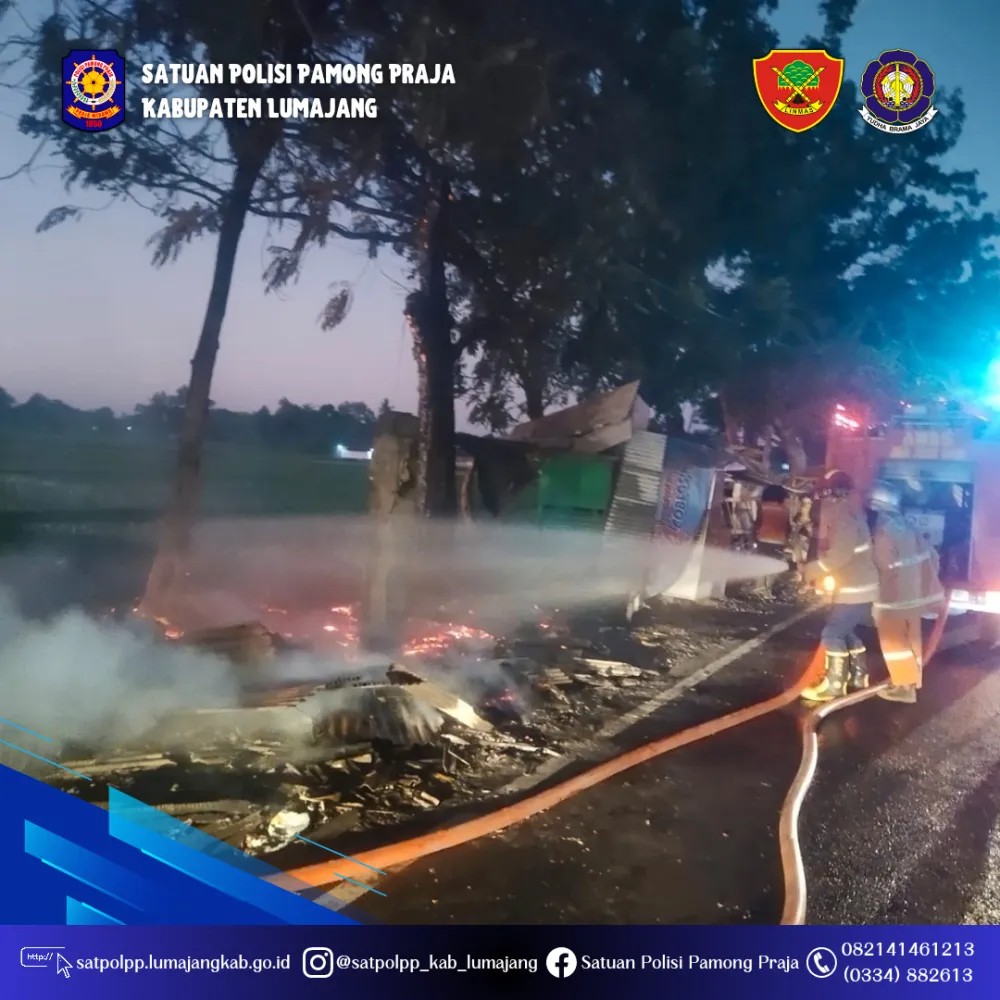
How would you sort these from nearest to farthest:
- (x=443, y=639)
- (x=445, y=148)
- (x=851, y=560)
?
(x=445, y=148) → (x=851, y=560) → (x=443, y=639)

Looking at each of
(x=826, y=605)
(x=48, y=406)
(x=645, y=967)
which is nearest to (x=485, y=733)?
(x=645, y=967)

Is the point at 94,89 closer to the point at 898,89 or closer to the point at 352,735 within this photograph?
the point at 352,735

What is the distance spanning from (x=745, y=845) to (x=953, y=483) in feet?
16.6

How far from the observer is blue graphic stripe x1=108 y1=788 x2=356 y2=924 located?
252cm

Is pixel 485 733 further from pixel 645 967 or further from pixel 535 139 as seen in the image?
pixel 535 139

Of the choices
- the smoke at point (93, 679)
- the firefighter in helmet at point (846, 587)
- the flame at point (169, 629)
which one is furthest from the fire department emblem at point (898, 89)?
the flame at point (169, 629)

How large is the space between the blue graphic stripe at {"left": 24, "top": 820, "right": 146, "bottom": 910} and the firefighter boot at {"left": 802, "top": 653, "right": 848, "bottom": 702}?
13.1 feet

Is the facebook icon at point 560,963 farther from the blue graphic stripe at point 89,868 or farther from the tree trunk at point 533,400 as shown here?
the tree trunk at point 533,400

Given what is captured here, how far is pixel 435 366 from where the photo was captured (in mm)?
5312

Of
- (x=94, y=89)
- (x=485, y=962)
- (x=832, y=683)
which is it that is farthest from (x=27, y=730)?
(x=832, y=683)

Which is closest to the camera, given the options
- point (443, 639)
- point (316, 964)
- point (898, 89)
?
point (316, 964)

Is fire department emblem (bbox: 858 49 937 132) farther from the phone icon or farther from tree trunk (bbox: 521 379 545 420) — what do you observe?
the phone icon

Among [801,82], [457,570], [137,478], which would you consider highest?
[801,82]

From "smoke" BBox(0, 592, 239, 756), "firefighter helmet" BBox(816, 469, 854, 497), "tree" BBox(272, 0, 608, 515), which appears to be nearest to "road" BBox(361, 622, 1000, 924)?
"smoke" BBox(0, 592, 239, 756)
